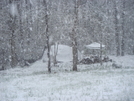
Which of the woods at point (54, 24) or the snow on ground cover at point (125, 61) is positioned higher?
the woods at point (54, 24)

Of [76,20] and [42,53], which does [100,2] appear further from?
[42,53]

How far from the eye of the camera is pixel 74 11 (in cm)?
1759

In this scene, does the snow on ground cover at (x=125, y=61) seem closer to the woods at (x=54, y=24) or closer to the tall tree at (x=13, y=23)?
the woods at (x=54, y=24)

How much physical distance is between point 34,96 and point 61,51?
903 inches

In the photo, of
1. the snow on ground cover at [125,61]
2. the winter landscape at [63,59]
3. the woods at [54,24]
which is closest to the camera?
the winter landscape at [63,59]

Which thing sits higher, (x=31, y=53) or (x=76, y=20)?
(x=76, y=20)

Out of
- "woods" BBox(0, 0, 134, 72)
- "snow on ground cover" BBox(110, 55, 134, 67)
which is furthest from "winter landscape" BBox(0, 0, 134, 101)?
"snow on ground cover" BBox(110, 55, 134, 67)

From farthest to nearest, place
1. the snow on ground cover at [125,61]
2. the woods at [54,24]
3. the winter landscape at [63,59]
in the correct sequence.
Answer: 1. the snow on ground cover at [125,61]
2. the woods at [54,24]
3. the winter landscape at [63,59]

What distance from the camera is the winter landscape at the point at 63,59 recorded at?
874 cm

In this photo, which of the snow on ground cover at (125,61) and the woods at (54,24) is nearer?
the woods at (54,24)

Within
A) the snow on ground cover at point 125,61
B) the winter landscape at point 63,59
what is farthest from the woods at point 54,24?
the snow on ground cover at point 125,61

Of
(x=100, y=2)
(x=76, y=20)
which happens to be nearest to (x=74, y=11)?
(x=76, y=20)

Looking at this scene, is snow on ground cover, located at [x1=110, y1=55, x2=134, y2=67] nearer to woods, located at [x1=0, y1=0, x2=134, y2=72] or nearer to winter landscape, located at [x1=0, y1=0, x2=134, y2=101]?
winter landscape, located at [x1=0, y1=0, x2=134, y2=101]

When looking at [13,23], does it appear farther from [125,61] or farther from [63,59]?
[125,61]
